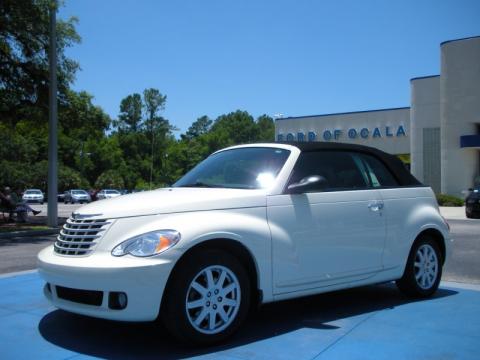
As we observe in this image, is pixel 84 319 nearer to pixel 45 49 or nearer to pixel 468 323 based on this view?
pixel 468 323

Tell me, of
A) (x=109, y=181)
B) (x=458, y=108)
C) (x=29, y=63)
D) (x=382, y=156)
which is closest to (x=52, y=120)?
(x=29, y=63)

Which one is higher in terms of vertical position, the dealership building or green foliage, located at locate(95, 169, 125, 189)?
the dealership building

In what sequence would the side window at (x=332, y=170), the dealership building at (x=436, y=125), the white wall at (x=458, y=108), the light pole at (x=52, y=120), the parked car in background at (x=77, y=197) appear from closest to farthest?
the side window at (x=332, y=170) < the light pole at (x=52, y=120) < the white wall at (x=458, y=108) < the dealership building at (x=436, y=125) < the parked car in background at (x=77, y=197)

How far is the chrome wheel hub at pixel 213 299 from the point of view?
426 centimetres

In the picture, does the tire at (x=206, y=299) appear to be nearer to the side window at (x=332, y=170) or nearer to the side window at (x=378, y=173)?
the side window at (x=332, y=170)

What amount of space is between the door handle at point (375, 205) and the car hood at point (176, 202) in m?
1.34

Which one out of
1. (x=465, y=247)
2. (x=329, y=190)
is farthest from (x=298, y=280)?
(x=465, y=247)

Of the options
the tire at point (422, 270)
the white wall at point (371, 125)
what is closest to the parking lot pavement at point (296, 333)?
the tire at point (422, 270)

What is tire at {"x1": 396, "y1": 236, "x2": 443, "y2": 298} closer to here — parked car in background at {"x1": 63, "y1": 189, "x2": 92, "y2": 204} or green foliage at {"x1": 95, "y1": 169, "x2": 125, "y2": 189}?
parked car in background at {"x1": 63, "y1": 189, "x2": 92, "y2": 204}

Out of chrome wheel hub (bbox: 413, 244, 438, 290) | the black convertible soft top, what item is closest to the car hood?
the black convertible soft top

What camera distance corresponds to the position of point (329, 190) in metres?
5.35

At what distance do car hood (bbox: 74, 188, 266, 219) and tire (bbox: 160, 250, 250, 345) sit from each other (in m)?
0.43

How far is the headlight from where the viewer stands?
4.14 m

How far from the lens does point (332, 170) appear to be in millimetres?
5586
